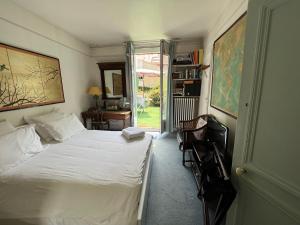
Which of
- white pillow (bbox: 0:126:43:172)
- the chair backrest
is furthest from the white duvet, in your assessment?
the chair backrest

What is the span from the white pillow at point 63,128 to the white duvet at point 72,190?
540 millimetres

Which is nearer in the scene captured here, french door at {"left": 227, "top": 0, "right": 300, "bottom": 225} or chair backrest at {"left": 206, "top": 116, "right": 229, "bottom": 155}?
french door at {"left": 227, "top": 0, "right": 300, "bottom": 225}

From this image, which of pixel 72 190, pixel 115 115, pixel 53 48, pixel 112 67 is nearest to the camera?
pixel 72 190

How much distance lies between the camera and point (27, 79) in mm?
2232

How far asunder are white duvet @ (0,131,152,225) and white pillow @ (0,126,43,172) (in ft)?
0.27

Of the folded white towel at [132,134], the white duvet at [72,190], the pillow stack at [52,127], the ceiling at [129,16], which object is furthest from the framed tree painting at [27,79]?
the folded white towel at [132,134]

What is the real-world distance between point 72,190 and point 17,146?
3.19 feet

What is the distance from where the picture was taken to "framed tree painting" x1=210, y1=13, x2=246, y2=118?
1658 millimetres

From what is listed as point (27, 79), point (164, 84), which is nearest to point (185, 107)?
point (164, 84)

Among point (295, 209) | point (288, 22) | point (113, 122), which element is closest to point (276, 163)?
point (295, 209)

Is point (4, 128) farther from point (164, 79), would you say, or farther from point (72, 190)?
point (164, 79)

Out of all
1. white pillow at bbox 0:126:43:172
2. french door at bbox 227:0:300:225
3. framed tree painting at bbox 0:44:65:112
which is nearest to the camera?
french door at bbox 227:0:300:225

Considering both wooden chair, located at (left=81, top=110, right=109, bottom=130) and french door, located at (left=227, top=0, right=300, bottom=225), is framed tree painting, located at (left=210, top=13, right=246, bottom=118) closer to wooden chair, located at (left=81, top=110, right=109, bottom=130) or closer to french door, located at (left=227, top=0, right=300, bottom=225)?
french door, located at (left=227, top=0, right=300, bottom=225)

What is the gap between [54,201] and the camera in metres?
1.19
